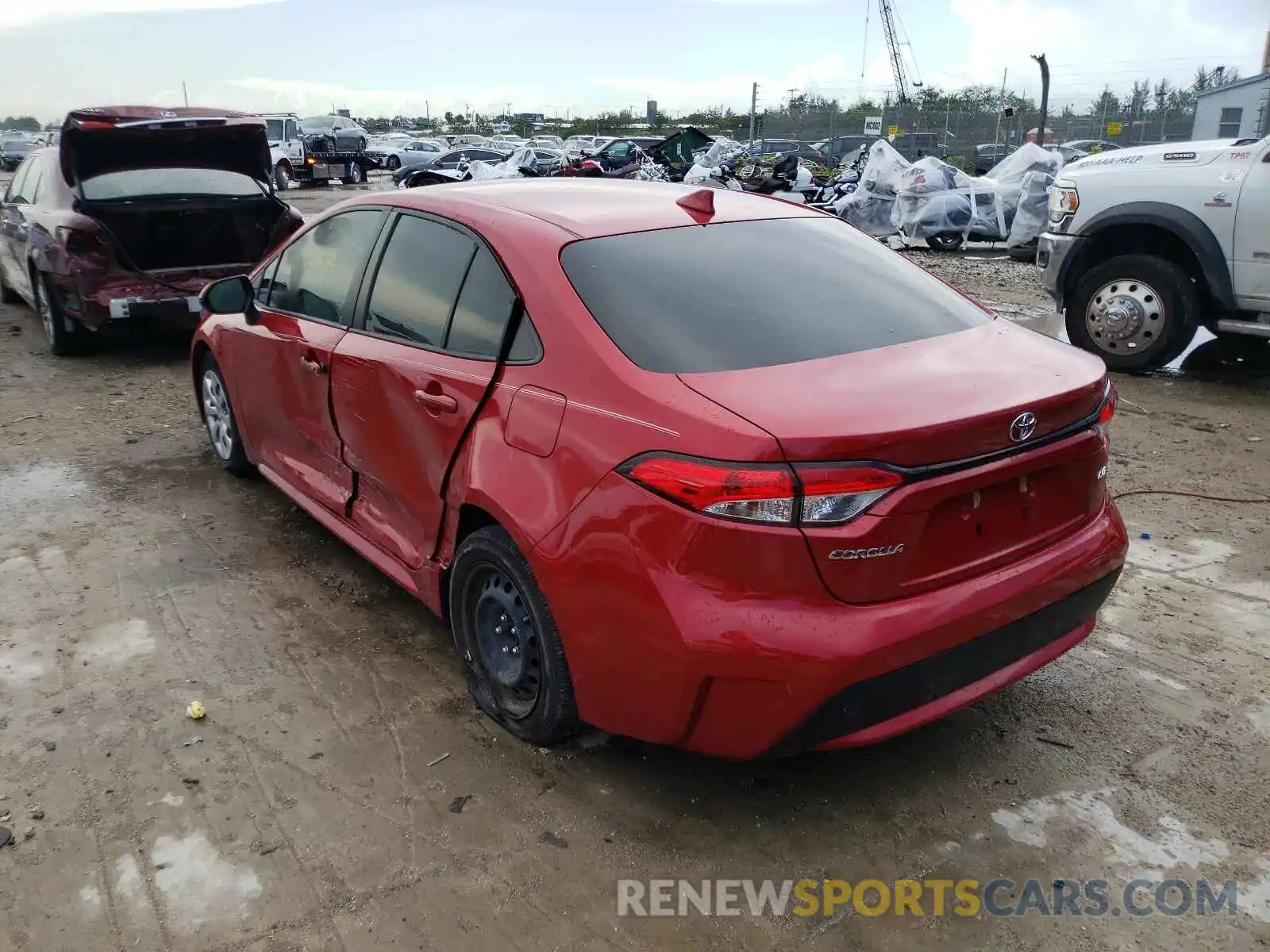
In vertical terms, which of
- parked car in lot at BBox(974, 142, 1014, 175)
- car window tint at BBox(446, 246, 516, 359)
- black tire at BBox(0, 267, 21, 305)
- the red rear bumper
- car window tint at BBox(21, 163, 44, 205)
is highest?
parked car in lot at BBox(974, 142, 1014, 175)

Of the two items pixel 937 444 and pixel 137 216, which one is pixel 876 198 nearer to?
pixel 137 216

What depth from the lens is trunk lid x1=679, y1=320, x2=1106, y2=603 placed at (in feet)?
7.50

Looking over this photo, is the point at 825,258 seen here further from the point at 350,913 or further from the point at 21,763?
the point at 21,763

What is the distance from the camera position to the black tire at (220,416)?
16.9ft

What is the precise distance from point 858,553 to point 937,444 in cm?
32

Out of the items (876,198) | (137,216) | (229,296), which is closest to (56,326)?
(137,216)

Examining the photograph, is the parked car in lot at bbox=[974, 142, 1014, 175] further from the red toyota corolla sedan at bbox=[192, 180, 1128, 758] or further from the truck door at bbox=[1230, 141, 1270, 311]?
the red toyota corolla sedan at bbox=[192, 180, 1128, 758]

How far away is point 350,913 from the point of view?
2416 millimetres

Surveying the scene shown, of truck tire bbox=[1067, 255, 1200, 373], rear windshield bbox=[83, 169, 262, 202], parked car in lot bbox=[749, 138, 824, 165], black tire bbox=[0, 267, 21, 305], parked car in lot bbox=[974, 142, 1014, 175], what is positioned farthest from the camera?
parked car in lot bbox=[749, 138, 824, 165]

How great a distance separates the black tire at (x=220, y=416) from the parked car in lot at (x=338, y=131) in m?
28.4

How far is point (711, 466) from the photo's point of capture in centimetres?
230

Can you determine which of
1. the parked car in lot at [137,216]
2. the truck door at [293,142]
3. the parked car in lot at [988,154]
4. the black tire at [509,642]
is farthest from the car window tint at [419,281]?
the parked car in lot at [988,154]

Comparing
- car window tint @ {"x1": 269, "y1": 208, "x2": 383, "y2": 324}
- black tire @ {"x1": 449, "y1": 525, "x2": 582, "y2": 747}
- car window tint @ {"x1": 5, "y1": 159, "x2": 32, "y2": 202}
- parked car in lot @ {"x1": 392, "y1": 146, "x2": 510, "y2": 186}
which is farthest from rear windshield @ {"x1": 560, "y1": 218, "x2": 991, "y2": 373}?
parked car in lot @ {"x1": 392, "y1": 146, "x2": 510, "y2": 186}

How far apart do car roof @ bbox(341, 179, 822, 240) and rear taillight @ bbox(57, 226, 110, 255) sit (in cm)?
453
